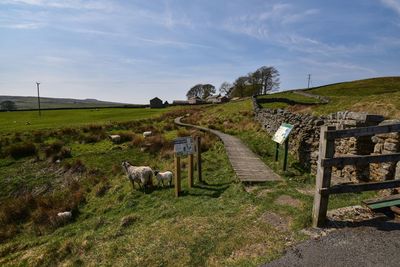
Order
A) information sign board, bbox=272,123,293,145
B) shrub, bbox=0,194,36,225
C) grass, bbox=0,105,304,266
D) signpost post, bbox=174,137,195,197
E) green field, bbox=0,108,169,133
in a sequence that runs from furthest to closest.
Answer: green field, bbox=0,108,169,133 < shrub, bbox=0,194,36,225 < information sign board, bbox=272,123,293,145 < signpost post, bbox=174,137,195,197 < grass, bbox=0,105,304,266

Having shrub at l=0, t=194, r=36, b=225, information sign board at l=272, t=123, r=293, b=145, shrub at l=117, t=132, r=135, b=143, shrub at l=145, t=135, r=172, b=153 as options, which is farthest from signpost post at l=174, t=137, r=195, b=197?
shrub at l=117, t=132, r=135, b=143

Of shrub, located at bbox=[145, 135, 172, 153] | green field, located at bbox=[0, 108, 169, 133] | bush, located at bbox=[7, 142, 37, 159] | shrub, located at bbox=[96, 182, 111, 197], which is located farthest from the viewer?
green field, located at bbox=[0, 108, 169, 133]

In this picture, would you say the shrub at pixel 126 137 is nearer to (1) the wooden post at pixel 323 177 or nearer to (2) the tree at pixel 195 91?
(1) the wooden post at pixel 323 177

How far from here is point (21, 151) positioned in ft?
78.4

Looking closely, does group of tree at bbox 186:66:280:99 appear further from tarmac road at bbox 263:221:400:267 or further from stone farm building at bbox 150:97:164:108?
tarmac road at bbox 263:221:400:267

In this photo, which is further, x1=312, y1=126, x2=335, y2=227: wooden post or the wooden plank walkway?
the wooden plank walkway

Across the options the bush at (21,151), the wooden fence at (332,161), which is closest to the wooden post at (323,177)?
the wooden fence at (332,161)

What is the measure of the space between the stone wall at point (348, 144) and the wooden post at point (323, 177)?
341cm

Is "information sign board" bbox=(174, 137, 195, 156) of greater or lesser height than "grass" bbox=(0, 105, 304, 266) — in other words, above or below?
above

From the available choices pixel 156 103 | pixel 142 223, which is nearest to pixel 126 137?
pixel 142 223

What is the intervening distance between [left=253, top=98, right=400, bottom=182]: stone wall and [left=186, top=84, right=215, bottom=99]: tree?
107 meters

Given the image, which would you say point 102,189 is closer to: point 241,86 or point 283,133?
point 283,133


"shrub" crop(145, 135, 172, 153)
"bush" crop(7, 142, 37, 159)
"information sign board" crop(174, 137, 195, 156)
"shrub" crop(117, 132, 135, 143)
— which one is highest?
Answer: "information sign board" crop(174, 137, 195, 156)

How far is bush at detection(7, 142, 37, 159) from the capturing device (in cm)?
2353
